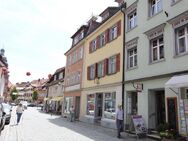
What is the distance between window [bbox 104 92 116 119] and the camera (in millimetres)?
20500

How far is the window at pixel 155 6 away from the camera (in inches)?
613

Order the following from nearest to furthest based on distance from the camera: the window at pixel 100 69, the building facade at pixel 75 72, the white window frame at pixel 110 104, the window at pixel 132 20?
1. the window at pixel 132 20
2. the white window frame at pixel 110 104
3. the window at pixel 100 69
4. the building facade at pixel 75 72

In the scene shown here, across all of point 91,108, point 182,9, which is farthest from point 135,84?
point 91,108

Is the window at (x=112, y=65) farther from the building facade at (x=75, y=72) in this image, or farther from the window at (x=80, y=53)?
the window at (x=80, y=53)

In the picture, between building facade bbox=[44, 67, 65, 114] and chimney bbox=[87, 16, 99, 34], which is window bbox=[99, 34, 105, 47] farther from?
building facade bbox=[44, 67, 65, 114]

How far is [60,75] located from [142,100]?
1326 inches

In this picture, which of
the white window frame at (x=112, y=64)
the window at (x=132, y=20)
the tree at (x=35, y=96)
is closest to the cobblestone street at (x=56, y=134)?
the white window frame at (x=112, y=64)

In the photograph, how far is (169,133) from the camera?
39.0ft

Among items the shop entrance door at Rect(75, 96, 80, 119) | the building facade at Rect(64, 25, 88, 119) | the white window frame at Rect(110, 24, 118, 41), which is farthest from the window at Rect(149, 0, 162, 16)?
the shop entrance door at Rect(75, 96, 80, 119)

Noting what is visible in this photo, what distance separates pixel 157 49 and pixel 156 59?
2.00 ft

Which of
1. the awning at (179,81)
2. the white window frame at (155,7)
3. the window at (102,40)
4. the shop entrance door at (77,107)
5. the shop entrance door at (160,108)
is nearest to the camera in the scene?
the awning at (179,81)

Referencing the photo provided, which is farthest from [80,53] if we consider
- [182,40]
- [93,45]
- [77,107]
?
[182,40]

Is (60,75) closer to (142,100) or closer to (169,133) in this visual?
(142,100)

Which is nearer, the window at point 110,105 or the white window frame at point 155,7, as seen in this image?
the white window frame at point 155,7
